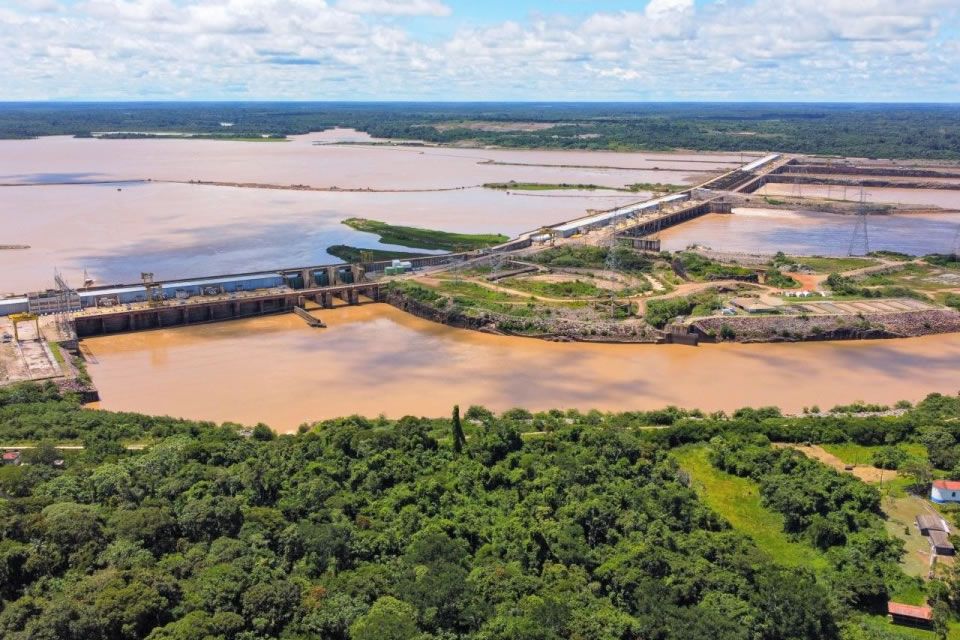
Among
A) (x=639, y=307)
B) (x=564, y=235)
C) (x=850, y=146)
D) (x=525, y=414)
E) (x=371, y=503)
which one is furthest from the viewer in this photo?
(x=850, y=146)

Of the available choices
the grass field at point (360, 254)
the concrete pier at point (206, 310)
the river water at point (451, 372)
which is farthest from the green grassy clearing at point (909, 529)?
the grass field at point (360, 254)

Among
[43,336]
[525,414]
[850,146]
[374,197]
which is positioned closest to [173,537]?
[525,414]

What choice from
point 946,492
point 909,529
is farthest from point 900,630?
point 946,492

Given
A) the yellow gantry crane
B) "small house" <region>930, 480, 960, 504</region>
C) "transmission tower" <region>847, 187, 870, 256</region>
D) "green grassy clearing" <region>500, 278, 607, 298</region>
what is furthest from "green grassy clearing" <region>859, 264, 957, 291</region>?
the yellow gantry crane

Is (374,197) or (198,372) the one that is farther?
(374,197)

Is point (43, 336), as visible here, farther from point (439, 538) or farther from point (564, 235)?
point (564, 235)

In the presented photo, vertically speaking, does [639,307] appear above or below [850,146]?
below

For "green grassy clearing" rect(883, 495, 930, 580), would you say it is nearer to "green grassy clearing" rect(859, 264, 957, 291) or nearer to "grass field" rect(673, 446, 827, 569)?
"grass field" rect(673, 446, 827, 569)
